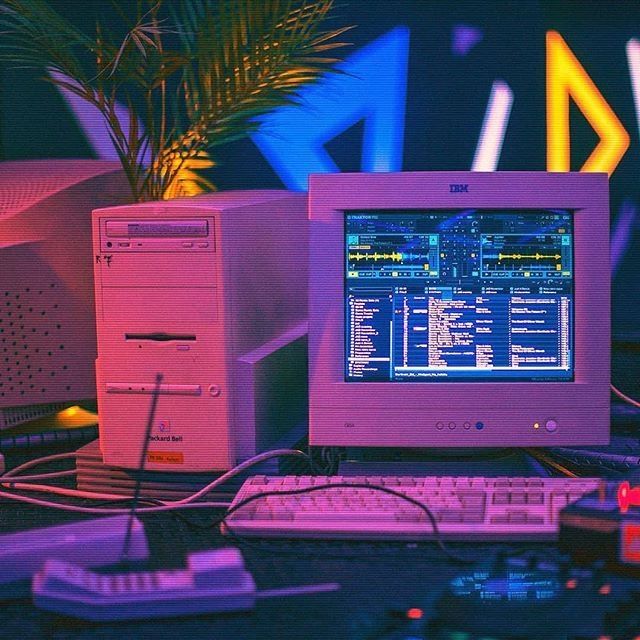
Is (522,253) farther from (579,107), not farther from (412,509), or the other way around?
(579,107)

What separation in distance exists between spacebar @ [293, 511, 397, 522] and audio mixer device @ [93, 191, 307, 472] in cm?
20

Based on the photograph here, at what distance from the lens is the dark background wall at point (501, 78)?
2.09m

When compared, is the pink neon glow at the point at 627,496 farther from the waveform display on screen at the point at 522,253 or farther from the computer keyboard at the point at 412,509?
the waveform display on screen at the point at 522,253

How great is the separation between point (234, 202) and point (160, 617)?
0.69m

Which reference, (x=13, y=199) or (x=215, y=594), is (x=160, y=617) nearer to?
(x=215, y=594)

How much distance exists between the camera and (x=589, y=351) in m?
1.45

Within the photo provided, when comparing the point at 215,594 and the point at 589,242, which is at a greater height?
the point at 589,242

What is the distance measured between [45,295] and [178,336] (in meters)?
0.37

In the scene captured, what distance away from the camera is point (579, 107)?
211 cm

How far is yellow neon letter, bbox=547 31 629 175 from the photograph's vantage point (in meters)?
2.10

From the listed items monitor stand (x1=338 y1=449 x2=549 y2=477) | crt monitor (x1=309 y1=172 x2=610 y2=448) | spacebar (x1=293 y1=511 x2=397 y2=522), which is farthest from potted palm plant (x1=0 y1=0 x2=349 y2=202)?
spacebar (x1=293 y1=511 x2=397 y2=522)

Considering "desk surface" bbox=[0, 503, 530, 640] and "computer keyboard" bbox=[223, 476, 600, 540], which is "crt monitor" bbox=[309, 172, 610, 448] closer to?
"computer keyboard" bbox=[223, 476, 600, 540]

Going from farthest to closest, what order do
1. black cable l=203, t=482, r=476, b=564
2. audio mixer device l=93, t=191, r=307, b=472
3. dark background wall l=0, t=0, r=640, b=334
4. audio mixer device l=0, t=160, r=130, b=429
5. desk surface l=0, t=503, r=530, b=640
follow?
dark background wall l=0, t=0, r=640, b=334
audio mixer device l=0, t=160, r=130, b=429
audio mixer device l=93, t=191, r=307, b=472
black cable l=203, t=482, r=476, b=564
desk surface l=0, t=503, r=530, b=640

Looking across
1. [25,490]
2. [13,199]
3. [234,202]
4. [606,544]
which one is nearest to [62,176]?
[13,199]
